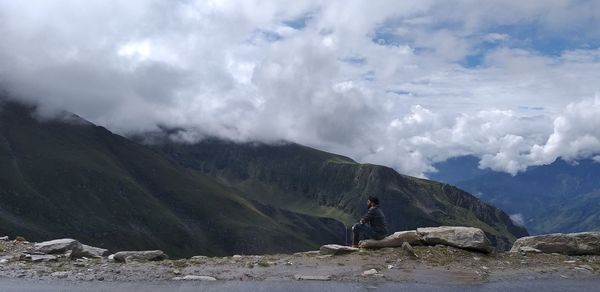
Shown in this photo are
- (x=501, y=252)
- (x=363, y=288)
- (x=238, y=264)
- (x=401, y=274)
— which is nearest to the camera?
(x=363, y=288)

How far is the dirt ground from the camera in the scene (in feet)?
74.5

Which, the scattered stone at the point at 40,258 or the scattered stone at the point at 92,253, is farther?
the scattered stone at the point at 92,253

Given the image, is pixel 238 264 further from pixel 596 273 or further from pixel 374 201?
pixel 596 273

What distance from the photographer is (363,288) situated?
68.2 ft

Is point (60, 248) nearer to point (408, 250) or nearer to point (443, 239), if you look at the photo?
point (408, 250)

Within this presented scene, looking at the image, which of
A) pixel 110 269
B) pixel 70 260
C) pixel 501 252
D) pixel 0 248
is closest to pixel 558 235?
pixel 501 252

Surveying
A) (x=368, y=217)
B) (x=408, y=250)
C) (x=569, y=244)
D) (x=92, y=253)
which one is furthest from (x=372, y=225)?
(x=92, y=253)

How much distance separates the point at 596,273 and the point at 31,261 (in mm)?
23037

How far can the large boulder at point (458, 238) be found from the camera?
27531mm

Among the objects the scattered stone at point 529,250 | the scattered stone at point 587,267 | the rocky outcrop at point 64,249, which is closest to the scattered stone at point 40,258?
the rocky outcrop at point 64,249

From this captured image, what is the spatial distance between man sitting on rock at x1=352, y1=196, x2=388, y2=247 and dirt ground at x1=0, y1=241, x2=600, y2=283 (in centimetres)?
220

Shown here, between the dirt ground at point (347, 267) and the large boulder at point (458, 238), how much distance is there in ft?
1.12

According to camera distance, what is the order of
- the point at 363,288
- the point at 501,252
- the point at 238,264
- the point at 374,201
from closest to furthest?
the point at 363,288, the point at 238,264, the point at 501,252, the point at 374,201

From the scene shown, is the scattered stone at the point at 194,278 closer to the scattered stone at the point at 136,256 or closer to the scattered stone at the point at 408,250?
the scattered stone at the point at 136,256
